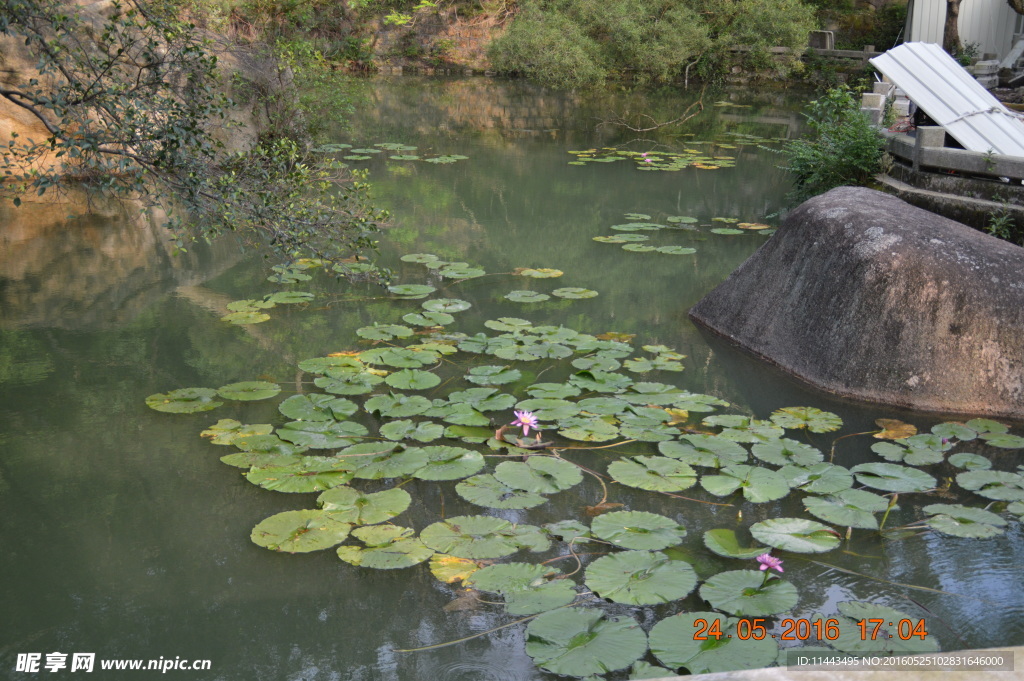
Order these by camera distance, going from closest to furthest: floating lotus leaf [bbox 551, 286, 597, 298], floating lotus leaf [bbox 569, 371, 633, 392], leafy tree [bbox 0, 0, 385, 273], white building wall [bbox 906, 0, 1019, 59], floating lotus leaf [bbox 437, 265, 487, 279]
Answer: leafy tree [bbox 0, 0, 385, 273]
floating lotus leaf [bbox 569, 371, 633, 392]
floating lotus leaf [bbox 551, 286, 597, 298]
floating lotus leaf [bbox 437, 265, 487, 279]
white building wall [bbox 906, 0, 1019, 59]

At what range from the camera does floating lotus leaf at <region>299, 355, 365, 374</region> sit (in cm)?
455

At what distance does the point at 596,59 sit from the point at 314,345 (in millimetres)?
13279

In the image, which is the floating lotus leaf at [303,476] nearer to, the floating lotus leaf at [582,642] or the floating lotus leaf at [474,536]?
the floating lotus leaf at [474,536]

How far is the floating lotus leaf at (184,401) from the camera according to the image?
4.13 metres

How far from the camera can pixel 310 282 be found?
6219 mm

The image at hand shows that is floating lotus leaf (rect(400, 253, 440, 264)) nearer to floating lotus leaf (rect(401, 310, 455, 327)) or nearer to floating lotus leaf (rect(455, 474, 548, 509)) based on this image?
floating lotus leaf (rect(401, 310, 455, 327))

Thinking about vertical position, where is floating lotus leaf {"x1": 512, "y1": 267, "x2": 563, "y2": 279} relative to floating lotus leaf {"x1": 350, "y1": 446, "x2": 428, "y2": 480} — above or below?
above

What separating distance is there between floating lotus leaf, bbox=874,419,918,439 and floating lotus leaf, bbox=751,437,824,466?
0.45 metres

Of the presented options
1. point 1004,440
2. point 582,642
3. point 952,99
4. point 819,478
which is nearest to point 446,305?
point 819,478

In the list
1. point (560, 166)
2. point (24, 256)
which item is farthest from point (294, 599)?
point (560, 166)

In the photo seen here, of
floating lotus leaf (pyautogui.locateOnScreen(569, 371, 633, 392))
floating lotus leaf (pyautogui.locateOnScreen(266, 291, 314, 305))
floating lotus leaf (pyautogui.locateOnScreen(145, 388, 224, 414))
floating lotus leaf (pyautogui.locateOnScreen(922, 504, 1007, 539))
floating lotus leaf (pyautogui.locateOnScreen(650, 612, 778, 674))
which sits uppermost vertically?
floating lotus leaf (pyautogui.locateOnScreen(266, 291, 314, 305))

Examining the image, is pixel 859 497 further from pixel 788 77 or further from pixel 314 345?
pixel 788 77

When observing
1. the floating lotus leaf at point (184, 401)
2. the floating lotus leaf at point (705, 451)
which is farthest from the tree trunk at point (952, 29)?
the floating lotus leaf at point (184, 401)

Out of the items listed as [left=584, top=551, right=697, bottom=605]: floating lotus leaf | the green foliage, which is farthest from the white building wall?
[left=584, top=551, right=697, bottom=605]: floating lotus leaf
